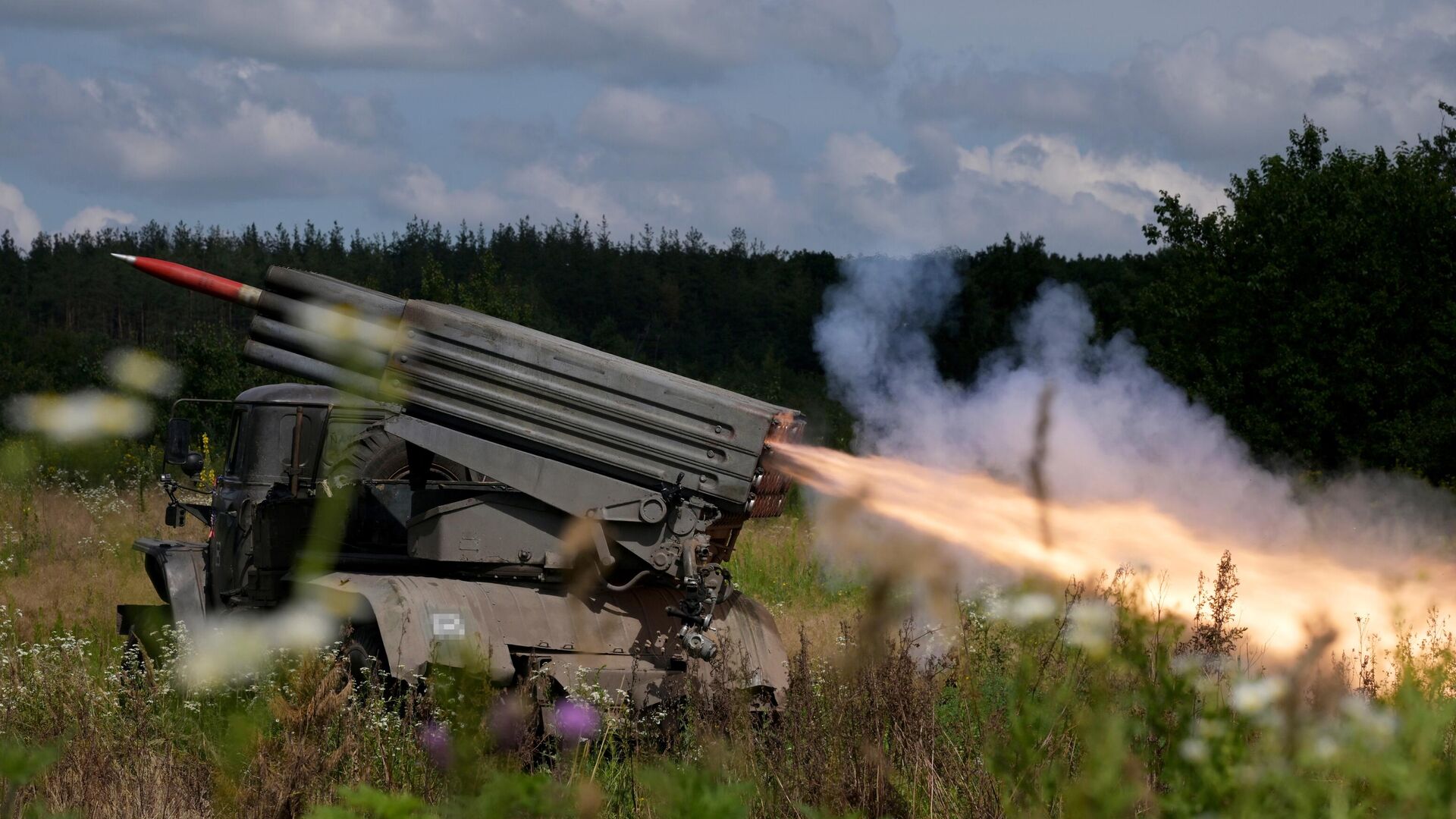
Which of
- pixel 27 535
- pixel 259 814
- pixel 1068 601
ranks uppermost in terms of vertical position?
pixel 1068 601

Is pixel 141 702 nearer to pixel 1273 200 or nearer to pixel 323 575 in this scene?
pixel 323 575

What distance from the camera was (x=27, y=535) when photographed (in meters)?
19.2

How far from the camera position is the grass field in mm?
3764

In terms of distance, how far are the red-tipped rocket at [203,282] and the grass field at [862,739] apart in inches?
91.7

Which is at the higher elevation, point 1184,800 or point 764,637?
point 1184,800

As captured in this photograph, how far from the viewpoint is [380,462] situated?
388 inches

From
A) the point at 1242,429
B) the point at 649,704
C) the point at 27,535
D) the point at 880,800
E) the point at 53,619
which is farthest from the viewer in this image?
the point at 1242,429

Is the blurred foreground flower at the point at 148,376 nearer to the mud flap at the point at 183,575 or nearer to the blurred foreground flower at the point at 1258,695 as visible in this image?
the mud flap at the point at 183,575

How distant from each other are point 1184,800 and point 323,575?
6275mm

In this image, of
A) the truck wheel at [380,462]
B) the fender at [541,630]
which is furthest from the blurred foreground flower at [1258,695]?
the truck wheel at [380,462]

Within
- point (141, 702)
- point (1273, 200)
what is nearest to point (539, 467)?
point (141, 702)

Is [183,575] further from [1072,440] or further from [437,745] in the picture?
[1072,440]

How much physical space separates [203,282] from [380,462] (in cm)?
165

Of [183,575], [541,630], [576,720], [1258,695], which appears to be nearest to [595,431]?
[541,630]
